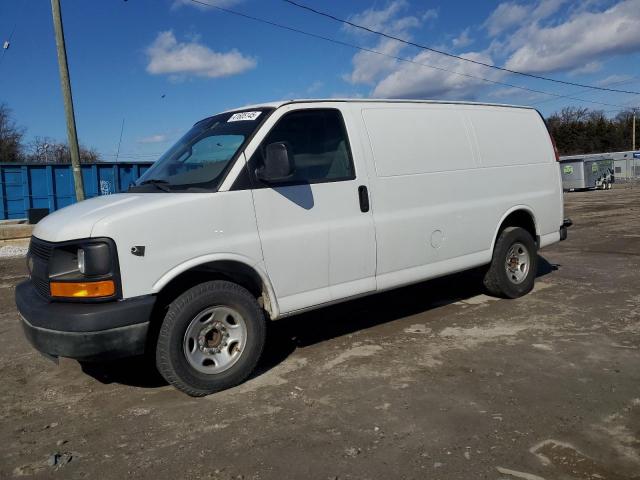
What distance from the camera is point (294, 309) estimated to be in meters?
4.52

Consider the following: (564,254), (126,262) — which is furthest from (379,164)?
(564,254)

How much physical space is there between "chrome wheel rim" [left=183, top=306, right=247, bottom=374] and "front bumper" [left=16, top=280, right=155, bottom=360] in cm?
37

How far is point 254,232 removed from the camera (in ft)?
14.0

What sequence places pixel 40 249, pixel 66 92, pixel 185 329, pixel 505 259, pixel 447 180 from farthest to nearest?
pixel 66 92 → pixel 505 259 → pixel 447 180 → pixel 40 249 → pixel 185 329

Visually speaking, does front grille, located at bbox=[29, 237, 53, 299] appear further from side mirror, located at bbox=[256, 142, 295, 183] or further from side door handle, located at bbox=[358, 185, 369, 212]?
side door handle, located at bbox=[358, 185, 369, 212]

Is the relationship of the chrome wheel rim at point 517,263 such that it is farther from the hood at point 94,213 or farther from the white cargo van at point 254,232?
the hood at point 94,213

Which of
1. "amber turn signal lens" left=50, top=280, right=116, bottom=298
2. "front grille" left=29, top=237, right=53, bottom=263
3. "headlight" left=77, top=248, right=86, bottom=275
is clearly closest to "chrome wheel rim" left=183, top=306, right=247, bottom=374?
"amber turn signal lens" left=50, top=280, right=116, bottom=298

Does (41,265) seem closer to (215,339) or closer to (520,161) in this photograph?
(215,339)

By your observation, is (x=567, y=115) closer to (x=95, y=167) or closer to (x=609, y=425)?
(x=95, y=167)

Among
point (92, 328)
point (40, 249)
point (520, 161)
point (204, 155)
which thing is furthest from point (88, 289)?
point (520, 161)

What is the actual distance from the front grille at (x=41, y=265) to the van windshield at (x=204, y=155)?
0.92 m

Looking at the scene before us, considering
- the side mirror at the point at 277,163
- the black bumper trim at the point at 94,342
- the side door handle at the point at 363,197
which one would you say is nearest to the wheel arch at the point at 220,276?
the black bumper trim at the point at 94,342

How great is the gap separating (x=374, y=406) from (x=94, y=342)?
1925 millimetres

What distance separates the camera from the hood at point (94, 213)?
12.2 feet
